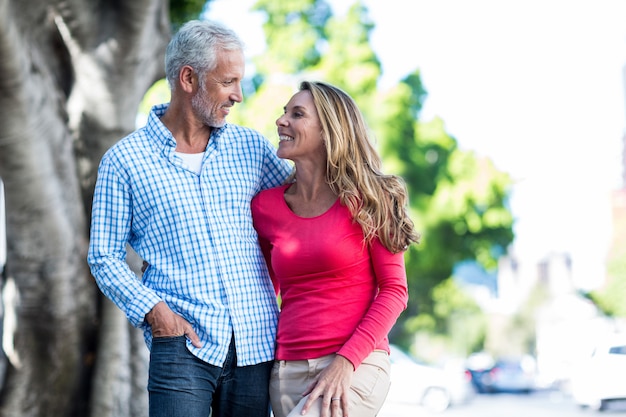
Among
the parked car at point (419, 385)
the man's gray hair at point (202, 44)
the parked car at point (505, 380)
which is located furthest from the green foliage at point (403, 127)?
the man's gray hair at point (202, 44)

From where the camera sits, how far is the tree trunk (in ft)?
21.2

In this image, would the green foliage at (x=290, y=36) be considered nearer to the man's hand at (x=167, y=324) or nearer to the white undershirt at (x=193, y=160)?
the white undershirt at (x=193, y=160)

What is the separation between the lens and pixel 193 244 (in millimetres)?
3461

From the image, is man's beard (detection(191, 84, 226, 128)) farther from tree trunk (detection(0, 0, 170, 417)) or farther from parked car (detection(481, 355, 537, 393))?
parked car (detection(481, 355, 537, 393))

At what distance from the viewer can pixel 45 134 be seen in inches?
256

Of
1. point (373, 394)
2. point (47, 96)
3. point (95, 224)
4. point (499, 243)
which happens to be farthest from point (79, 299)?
point (499, 243)

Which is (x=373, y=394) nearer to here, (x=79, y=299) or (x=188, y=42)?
(x=188, y=42)

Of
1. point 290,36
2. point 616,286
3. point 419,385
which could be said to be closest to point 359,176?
point 419,385

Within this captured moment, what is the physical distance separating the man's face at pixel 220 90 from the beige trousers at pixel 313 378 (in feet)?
3.23

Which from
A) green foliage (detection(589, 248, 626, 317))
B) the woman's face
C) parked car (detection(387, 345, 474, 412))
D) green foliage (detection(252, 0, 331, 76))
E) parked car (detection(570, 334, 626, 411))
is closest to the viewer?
the woman's face

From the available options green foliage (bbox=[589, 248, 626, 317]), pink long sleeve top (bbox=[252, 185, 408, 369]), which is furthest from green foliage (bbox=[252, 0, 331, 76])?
green foliage (bbox=[589, 248, 626, 317])

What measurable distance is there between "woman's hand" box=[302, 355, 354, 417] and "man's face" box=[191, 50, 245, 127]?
1.07 meters

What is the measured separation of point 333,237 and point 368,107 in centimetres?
2003

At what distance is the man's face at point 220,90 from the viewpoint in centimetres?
364
